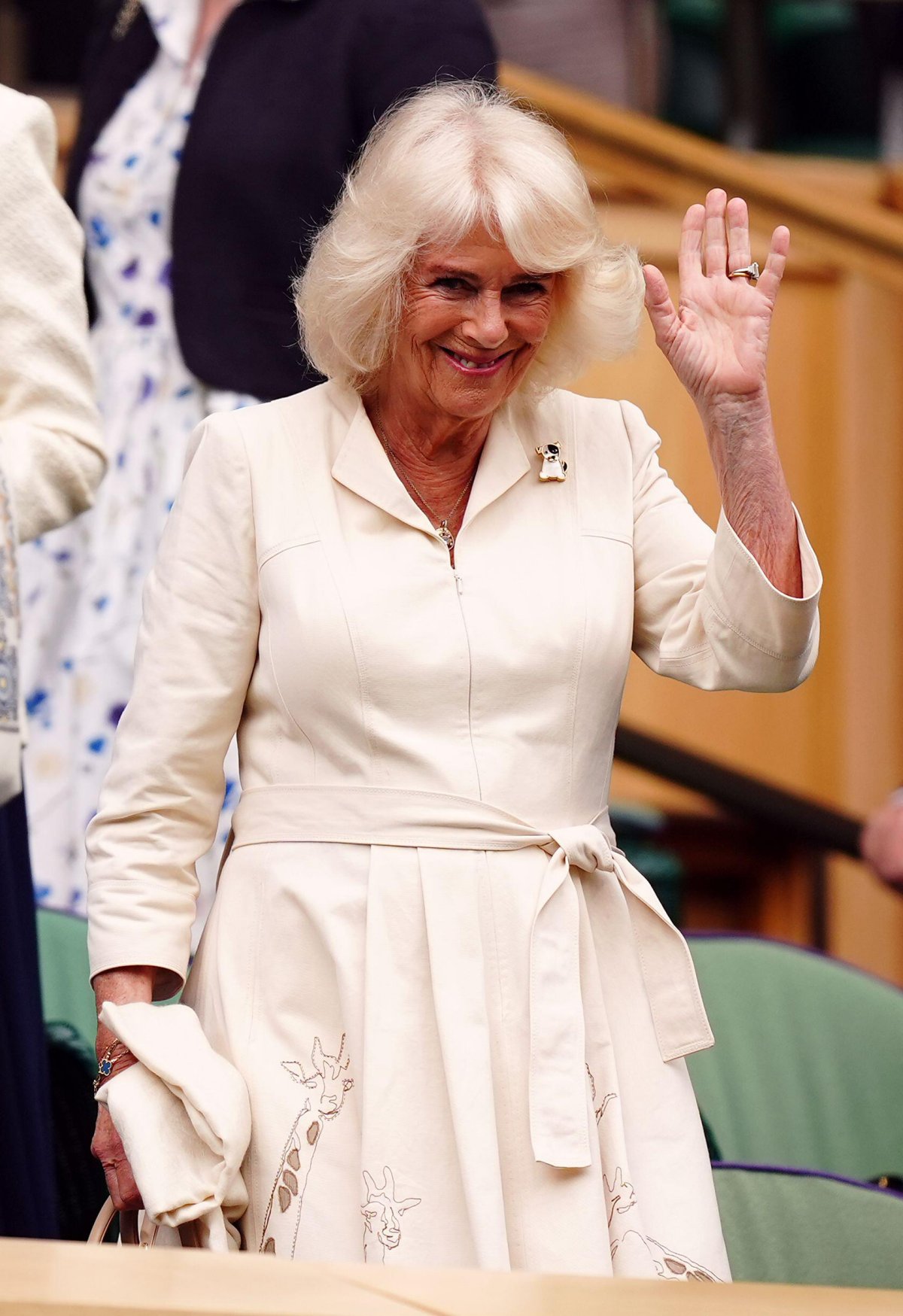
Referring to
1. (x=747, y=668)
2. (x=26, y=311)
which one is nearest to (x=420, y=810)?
(x=747, y=668)

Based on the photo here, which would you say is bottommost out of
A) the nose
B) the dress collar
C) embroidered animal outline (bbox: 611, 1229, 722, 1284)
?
embroidered animal outline (bbox: 611, 1229, 722, 1284)

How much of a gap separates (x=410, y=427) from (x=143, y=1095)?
0.77 meters

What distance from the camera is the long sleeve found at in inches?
80.3

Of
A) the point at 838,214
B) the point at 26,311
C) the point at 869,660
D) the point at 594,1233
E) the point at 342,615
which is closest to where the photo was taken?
the point at 594,1233

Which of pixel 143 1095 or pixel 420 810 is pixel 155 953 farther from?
pixel 420 810

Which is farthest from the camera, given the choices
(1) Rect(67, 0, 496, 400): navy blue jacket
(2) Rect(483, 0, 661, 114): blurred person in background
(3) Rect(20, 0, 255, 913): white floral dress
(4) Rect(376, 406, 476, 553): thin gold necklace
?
(2) Rect(483, 0, 661, 114): blurred person in background

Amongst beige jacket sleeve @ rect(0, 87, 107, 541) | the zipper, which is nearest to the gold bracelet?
the zipper

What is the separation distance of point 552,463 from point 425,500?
0.49ft

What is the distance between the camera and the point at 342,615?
1996 millimetres

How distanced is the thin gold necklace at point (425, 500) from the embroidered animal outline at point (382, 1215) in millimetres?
655

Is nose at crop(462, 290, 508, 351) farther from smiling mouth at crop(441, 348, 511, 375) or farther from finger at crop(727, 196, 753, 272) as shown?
finger at crop(727, 196, 753, 272)

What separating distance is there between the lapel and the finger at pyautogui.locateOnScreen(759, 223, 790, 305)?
317 millimetres

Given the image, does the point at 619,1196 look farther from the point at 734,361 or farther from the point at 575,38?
the point at 575,38

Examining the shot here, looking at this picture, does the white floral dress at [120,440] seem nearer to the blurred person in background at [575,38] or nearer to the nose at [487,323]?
the nose at [487,323]
